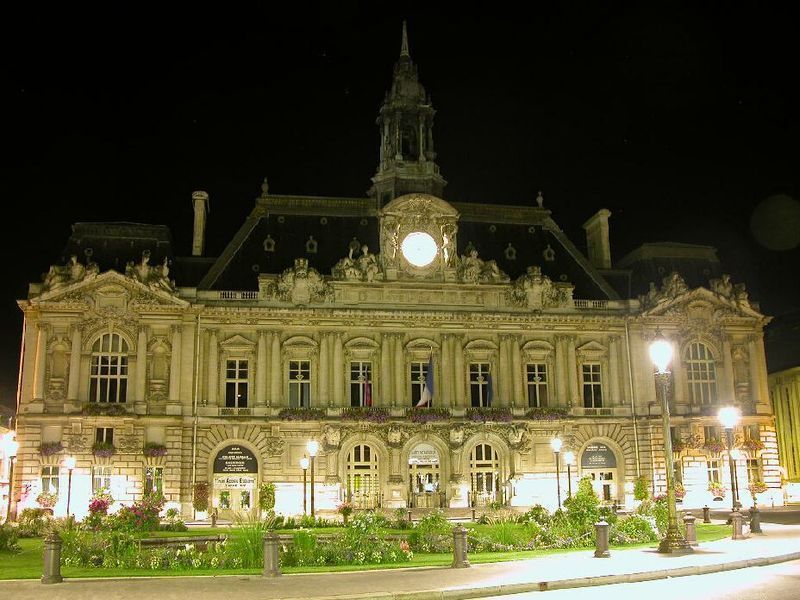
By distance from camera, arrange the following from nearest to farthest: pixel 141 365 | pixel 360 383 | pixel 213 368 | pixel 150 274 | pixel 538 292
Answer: pixel 141 365
pixel 150 274
pixel 213 368
pixel 360 383
pixel 538 292

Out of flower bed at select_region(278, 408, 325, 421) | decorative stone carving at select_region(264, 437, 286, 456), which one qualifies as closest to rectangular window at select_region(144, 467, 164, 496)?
decorative stone carving at select_region(264, 437, 286, 456)

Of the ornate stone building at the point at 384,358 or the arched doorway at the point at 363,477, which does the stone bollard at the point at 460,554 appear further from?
the arched doorway at the point at 363,477

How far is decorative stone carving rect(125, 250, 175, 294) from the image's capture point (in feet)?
169

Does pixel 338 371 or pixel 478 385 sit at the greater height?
pixel 338 371

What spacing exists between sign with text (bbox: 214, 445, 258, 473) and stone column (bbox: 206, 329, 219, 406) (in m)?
2.78

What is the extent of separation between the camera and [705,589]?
19594mm

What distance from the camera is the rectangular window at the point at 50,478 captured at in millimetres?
49031

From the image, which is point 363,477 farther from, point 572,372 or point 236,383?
point 572,372

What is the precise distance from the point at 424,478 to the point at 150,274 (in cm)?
1921

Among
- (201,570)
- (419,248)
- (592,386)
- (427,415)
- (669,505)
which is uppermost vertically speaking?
(419,248)

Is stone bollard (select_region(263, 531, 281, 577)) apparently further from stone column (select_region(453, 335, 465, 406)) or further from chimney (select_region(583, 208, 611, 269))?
chimney (select_region(583, 208, 611, 269))

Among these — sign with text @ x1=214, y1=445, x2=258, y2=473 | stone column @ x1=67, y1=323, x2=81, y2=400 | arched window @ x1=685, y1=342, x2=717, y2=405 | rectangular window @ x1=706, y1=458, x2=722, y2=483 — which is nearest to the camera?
stone column @ x1=67, y1=323, x2=81, y2=400

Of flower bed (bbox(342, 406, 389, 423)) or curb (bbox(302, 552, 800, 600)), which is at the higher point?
flower bed (bbox(342, 406, 389, 423))

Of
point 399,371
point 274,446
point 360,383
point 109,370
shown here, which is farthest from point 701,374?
point 109,370
